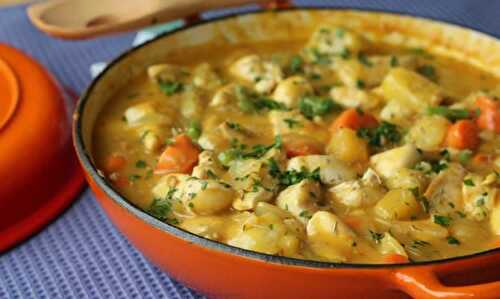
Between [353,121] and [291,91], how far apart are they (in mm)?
239

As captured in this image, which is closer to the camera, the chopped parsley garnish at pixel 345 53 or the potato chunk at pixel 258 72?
the potato chunk at pixel 258 72

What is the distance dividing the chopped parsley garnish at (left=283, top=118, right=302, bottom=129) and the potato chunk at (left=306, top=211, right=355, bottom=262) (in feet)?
1.64

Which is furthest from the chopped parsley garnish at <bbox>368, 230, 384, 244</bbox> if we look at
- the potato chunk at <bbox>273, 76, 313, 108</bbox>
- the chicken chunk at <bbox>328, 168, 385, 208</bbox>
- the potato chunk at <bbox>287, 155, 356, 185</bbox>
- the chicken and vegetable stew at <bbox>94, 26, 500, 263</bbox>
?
the potato chunk at <bbox>273, 76, 313, 108</bbox>

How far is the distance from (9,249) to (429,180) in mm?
1203

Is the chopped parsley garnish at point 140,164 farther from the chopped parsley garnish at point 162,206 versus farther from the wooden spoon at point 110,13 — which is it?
the wooden spoon at point 110,13

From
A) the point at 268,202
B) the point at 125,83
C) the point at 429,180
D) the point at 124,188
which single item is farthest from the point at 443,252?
the point at 125,83

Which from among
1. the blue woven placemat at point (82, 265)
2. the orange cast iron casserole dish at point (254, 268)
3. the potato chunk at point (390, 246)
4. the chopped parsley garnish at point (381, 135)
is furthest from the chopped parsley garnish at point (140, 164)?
the potato chunk at point (390, 246)

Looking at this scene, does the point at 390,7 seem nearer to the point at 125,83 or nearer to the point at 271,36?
the point at 271,36

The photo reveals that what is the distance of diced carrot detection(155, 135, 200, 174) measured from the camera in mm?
1999

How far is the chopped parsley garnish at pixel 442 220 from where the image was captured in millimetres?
1771

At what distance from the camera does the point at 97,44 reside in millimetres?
3131

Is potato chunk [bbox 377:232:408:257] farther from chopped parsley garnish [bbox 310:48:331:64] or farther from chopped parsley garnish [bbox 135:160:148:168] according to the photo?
chopped parsley garnish [bbox 310:48:331:64]

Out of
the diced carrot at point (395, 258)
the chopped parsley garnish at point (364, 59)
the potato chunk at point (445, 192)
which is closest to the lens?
the diced carrot at point (395, 258)

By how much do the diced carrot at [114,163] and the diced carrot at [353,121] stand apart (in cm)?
62
